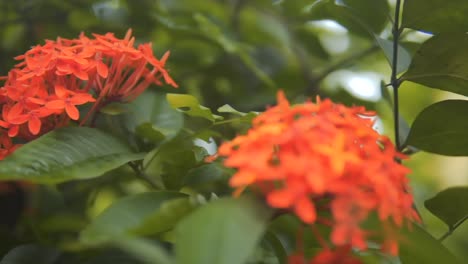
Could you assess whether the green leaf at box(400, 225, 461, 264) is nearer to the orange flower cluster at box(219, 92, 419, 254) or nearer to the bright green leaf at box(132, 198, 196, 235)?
the orange flower cluster at box(219, 92, 419, 254)

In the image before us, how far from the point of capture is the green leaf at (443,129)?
2.77 feet

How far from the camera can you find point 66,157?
2.41 ft

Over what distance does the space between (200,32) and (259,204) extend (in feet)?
2.37

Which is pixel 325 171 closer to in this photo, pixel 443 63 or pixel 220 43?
pixel 443 63

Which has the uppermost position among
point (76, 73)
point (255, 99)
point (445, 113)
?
point (76, 73)

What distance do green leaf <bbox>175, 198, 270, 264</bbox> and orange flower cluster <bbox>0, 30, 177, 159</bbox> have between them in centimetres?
29

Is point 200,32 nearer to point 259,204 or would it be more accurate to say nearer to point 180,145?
point 180,145

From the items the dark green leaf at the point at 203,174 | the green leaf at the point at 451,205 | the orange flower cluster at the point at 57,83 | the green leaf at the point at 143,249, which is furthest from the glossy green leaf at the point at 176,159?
the green leaf at the point at 451,205

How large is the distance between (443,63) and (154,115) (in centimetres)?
49

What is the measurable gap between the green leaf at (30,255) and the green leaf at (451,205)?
0.57 meters

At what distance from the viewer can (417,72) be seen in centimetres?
85

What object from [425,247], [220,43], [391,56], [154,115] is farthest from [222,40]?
[425,247]

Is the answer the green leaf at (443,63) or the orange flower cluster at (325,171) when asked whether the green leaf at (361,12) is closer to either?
the green leaf at (443,63)

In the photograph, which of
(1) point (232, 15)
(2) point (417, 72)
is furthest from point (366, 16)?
(1) point (232, 15)
